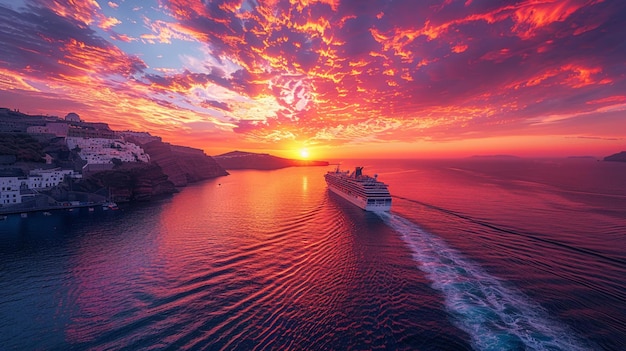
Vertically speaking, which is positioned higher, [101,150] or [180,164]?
[101,150]

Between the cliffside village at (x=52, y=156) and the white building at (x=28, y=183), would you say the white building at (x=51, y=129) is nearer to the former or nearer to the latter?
the cliffside village at (x=52, y=156)

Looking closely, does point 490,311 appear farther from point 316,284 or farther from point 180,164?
point 180,164

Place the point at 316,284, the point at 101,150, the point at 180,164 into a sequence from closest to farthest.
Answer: the point at 316,284
the point at 101,150
the point at 180,164

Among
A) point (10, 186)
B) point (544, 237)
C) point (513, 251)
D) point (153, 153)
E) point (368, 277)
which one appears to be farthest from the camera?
point (153, 153)

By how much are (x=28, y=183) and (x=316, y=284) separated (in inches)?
3168

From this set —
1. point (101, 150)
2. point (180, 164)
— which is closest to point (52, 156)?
point (101, 150)

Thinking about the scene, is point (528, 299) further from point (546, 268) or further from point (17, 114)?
point (17, 114)

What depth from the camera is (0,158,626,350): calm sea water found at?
1709 centimetres

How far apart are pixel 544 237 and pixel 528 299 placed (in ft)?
70.0

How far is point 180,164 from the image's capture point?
390 ft

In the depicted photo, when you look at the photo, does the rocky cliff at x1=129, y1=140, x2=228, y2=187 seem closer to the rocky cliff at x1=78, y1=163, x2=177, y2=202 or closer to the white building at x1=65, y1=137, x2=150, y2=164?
the white building at x1=65, y1=137, x2=150, y2=164

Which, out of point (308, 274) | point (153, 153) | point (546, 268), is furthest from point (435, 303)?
point (153, 153)

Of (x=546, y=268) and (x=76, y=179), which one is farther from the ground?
(x=76, y=179)

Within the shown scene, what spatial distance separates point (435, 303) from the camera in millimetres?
21469
